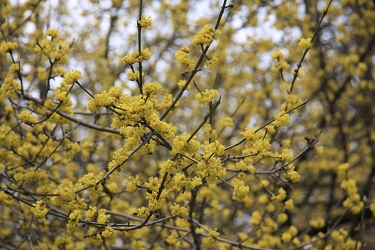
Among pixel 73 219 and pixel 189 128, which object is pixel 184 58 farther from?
pixel 189 128

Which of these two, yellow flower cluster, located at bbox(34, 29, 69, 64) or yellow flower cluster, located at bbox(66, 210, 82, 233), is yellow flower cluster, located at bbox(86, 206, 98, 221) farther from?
yellow flower cluster, located at bbox(34, 29, 69, 64)

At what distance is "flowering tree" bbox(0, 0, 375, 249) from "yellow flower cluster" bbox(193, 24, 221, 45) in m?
0.01

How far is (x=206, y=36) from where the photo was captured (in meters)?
2.40

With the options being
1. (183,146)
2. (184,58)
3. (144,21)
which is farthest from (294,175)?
(144,21)

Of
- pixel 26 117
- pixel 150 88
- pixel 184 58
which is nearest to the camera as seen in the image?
pixel 150 88

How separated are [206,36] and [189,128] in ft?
16.2

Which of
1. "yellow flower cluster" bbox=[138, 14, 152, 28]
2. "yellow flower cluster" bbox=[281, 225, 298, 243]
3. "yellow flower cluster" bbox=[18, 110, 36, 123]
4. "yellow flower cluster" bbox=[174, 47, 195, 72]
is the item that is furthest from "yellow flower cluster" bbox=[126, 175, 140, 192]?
"yellow flower cluster" bbox=[281, 225, 298, 243]

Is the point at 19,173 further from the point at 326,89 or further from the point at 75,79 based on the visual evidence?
the point at 326,89

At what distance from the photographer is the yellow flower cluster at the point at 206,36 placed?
7.85 ft

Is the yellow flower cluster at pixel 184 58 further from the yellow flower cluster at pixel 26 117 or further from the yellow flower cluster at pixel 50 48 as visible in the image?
the yellow flower cluster at pixel 26 117

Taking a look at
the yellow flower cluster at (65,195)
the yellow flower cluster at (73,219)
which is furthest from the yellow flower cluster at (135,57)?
the yellow flower cluster at (73,219)

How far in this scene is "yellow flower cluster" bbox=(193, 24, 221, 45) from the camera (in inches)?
94.2

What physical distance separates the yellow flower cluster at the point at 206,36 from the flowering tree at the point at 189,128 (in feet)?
0.04

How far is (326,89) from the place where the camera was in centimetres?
602
